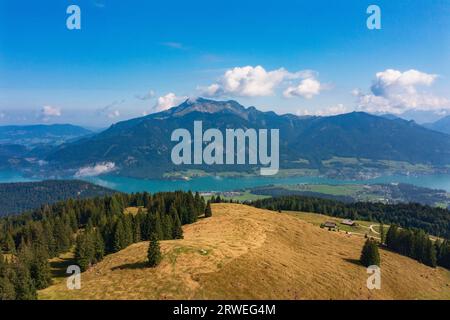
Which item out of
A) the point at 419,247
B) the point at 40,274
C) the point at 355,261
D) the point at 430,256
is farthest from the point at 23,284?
the point at 430,256

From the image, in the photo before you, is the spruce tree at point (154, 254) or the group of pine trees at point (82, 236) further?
the group of pine trees at point (82, 236)

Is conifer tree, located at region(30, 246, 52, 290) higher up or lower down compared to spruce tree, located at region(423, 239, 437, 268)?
higher up

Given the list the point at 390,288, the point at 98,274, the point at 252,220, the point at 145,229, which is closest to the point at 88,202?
the point at 145,229

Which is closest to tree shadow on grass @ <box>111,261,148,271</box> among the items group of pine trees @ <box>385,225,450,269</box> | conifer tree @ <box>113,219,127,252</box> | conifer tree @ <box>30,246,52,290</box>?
conifer tree @ <box>30,246,52,290</box>

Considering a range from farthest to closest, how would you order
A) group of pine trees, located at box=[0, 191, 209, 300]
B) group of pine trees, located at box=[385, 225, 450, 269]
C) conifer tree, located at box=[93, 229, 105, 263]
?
group of pine trees, located at box=[385, 225, 450, 269]
conifer tree, located at box=[93, 229, 105, 263]
group of pine trees, located at box=[0, 191, 209, 300]

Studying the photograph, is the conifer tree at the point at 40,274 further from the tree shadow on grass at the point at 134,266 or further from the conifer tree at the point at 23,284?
the tree shadow on grass at the point at 134,266

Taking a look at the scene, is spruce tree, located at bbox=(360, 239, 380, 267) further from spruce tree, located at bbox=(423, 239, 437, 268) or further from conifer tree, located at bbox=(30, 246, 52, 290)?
conifer tree, located at bbox=(30, 246, 52, 290)

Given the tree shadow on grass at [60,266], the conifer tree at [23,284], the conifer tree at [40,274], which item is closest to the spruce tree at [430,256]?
the tree shadow on grass at [60,266]
